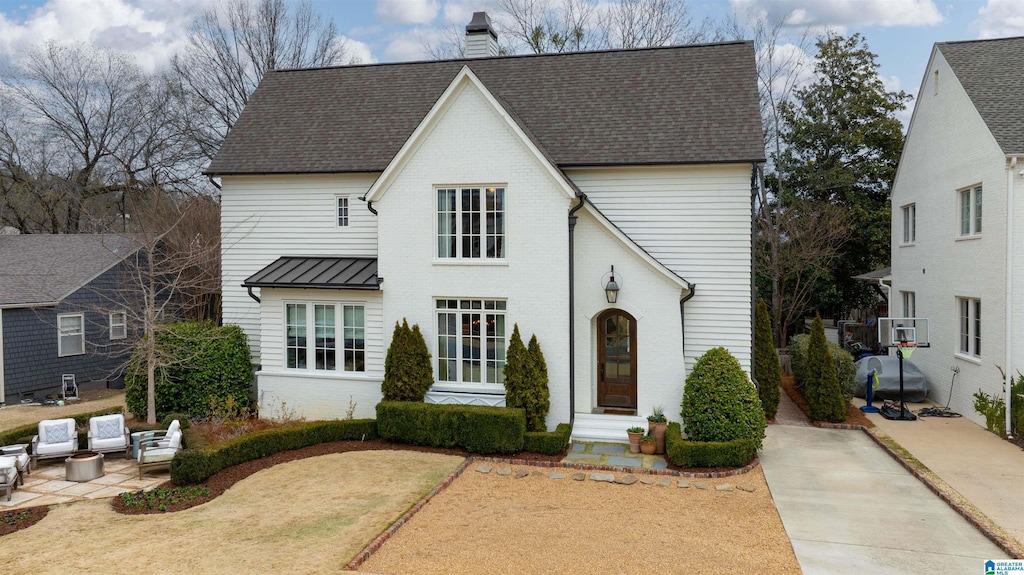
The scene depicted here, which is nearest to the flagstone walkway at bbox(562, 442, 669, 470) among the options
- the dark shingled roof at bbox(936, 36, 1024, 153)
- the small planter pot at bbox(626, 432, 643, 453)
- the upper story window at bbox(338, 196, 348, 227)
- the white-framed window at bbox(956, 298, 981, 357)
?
the small planter pot at bbox(626, 432, 643, 453)

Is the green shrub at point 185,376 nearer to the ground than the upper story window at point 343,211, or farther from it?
nearer to the ground

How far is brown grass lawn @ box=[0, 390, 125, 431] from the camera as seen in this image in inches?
659

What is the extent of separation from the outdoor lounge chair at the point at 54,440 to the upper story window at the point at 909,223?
2210 centimetres

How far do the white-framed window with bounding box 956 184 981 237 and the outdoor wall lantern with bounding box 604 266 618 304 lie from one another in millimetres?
8937

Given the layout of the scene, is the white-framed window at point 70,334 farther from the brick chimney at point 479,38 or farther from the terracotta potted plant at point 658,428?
the terracotta potted plant at point 658,428

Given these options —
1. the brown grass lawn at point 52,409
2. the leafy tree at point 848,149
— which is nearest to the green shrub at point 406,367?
the brown grass lawn at point 52,409

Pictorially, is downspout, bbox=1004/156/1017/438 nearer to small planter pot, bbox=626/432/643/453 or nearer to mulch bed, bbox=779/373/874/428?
mulch bed, bbox=779/373/874/428

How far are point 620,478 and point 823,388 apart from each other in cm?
645

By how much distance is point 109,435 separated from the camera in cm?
1288

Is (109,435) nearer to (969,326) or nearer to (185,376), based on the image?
(185,376)

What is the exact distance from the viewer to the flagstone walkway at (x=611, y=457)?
485 inches

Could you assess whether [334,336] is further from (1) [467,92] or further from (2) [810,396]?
(2) [810,396]

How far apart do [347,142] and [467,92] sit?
14.0 feet

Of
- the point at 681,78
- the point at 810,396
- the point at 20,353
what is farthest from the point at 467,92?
the point at 20,353
